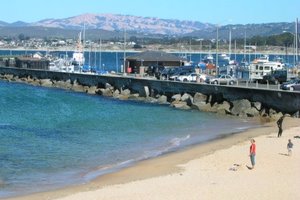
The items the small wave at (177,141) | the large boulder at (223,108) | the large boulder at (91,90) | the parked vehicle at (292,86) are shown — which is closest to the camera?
the small wave at (177,141)

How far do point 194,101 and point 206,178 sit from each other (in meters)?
30.6

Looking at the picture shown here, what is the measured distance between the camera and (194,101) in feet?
178

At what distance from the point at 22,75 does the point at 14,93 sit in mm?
23027

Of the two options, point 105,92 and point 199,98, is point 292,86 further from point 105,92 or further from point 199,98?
point 105,92

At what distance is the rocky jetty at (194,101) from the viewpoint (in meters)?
47.9

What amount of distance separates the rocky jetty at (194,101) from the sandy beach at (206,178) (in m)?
15.4

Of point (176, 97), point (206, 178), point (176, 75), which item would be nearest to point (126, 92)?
point (176, 75)

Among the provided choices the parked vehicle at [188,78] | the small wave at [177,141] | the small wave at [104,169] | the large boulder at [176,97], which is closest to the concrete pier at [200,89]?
the large boulder at [176,97]

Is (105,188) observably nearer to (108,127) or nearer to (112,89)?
(108,127)

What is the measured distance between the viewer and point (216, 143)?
112 feet

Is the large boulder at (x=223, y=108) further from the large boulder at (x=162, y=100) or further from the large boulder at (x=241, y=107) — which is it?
the large boulder at (x=162, y=100)

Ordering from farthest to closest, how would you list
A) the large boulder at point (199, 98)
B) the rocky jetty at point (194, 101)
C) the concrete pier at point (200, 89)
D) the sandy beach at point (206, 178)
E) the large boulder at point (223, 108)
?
1. the large boulder at point (199, 98)
2. the large boulder at point (223, 108)
3. the rocky jetty at point (194, 101)
4. the concrete pier at point (200, 89)
5. the sandy beach at point (206, 178)

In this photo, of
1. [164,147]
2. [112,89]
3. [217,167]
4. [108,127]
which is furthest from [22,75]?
[217,167]

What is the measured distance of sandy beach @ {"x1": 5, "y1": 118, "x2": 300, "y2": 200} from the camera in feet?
70.0
